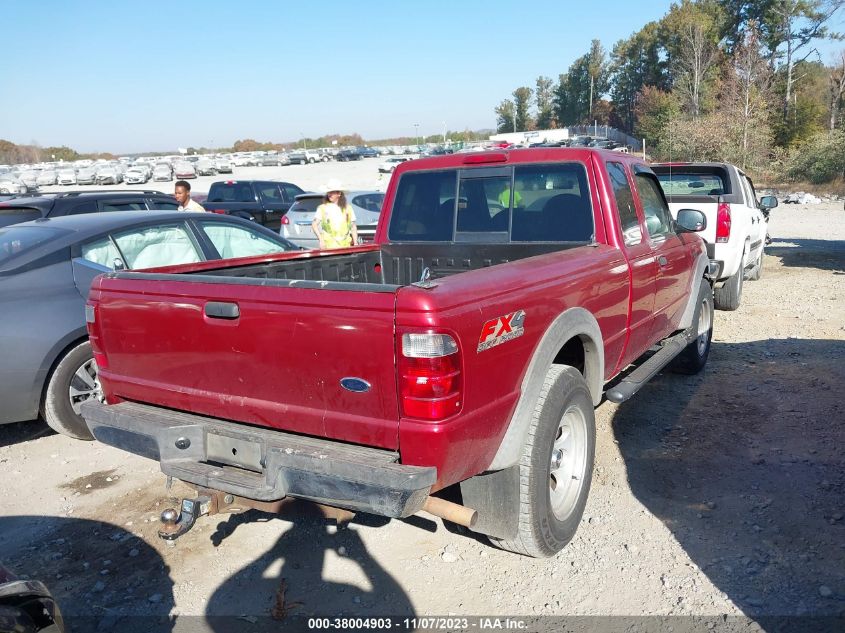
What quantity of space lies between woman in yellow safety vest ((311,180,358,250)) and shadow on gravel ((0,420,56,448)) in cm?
387

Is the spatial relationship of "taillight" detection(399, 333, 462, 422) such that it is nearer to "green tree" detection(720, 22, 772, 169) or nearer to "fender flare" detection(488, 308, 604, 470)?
"fender flare" detection(488, 308, 604, 470)

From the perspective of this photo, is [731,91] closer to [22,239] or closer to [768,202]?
[768,202]

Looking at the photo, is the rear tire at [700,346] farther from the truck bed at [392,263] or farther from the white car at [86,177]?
the white car at [86,177]

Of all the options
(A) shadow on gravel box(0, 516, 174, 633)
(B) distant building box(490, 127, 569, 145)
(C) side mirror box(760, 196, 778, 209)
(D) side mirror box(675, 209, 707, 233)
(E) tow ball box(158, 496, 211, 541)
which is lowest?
(A) shadow on gravel box(0, 516, 174, 633)

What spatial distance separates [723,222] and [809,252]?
710 cm

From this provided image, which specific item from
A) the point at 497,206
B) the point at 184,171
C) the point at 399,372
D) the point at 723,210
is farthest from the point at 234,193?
the point at 184,171

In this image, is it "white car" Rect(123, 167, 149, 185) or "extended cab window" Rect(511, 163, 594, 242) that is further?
"white car" Rect(123, 167, 149, 185)

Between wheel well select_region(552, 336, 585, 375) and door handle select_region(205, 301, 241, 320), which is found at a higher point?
door handle select_region(205, 301, 241, 320)

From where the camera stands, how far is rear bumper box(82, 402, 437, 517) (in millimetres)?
2527

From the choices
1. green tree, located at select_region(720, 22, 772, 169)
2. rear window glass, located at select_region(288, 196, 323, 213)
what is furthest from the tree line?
rear window glass, located at select_region(288, 196, 323, 213)

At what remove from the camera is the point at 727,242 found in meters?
8.20

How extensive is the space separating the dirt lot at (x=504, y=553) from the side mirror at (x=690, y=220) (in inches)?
58.4

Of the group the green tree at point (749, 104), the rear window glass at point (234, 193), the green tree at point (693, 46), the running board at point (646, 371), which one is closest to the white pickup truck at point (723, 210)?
the running board at point (646, 371)

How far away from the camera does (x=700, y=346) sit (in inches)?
242
